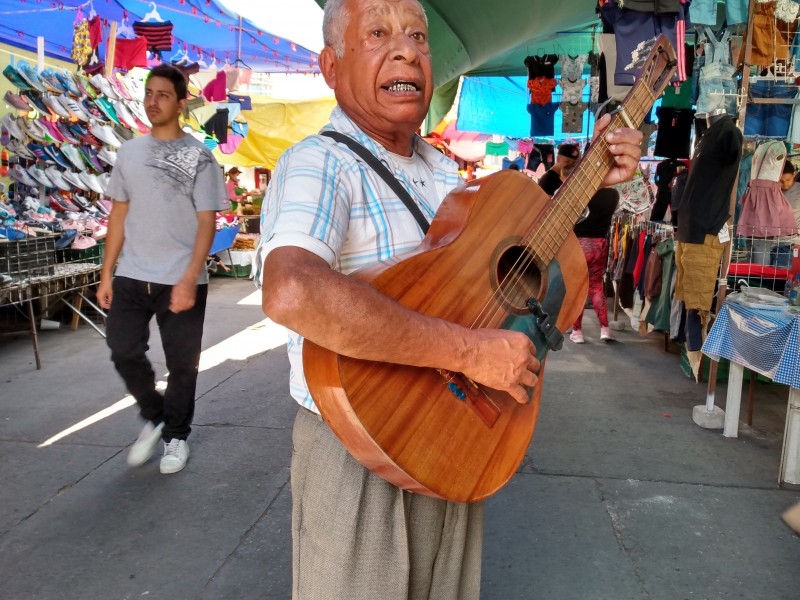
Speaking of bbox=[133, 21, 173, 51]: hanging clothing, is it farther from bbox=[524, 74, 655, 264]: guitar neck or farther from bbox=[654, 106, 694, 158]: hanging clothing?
bbox=[524, 74, 655, 264]: guitar neck

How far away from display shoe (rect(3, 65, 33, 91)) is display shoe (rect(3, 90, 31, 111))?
0.34ft

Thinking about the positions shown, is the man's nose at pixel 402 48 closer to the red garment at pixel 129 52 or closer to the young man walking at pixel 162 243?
the young man walking at pixel 162 243

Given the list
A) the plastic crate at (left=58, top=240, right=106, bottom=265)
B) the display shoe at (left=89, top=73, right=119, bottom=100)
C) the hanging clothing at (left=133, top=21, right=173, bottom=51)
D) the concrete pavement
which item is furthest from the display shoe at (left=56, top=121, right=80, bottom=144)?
the concrete pavement

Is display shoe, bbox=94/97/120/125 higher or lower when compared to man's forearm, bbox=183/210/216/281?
higher

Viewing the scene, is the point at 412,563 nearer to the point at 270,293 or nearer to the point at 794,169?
the point at 270,293

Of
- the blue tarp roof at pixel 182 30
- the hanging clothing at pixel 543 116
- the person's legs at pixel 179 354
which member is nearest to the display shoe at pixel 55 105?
the blue tarp roof at pixel 182 30

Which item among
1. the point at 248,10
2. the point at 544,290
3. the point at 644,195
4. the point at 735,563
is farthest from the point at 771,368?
the point at 248,10

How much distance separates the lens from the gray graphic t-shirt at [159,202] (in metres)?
3.11

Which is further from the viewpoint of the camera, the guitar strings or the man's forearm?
the man's forearm

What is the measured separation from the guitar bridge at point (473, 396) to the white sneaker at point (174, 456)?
2.60 metres

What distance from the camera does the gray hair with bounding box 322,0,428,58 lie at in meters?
1.23

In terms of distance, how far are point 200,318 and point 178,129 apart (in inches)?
39.4

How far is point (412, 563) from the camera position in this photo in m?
1.28

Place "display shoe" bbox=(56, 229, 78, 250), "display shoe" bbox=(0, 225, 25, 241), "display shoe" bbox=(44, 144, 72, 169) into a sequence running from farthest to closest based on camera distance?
"display shoe" bbox=(44, 144, 72, 169), "display shoe" bbox=(56, 229, 78, 250), "display shoe" bbox=(0, 225, 25, 241)
